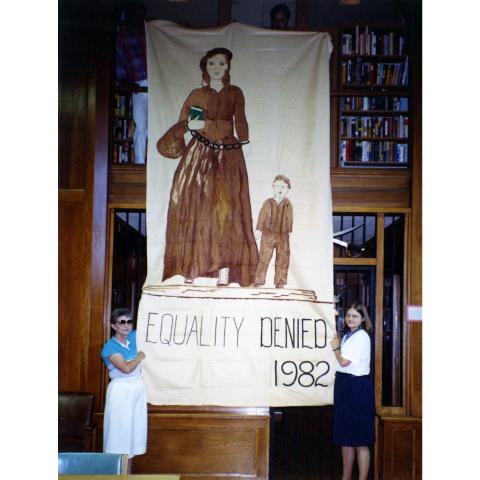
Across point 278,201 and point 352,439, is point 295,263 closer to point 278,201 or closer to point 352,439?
point 278,201

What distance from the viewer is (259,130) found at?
442 cm

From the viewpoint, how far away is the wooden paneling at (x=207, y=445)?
4.34 m

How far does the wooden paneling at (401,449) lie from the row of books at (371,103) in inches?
107

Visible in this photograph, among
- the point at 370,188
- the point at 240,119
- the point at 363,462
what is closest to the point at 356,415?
the point at 363,462

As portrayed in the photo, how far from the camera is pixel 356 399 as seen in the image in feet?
13.5

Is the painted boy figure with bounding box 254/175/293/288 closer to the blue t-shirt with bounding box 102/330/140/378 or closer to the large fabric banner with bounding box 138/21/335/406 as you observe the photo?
the large fabric banner with bounding box 138/21/335/406

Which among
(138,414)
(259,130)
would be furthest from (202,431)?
(259,130)

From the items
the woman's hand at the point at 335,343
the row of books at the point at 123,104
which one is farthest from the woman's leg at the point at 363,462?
the row of books at the point at 123,104

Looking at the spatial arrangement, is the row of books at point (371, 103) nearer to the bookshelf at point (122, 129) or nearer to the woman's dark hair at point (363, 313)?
the woman's dark hair at point (363, 313)

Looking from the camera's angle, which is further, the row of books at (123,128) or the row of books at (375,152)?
the row of books at (123,128)

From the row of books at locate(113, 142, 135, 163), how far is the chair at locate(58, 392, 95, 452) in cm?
210

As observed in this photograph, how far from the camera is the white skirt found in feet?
12.7

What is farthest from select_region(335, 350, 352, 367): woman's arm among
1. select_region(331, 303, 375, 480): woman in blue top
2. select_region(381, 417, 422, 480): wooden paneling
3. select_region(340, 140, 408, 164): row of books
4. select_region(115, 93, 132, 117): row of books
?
select_region(115, 93, 132, 117): row of books

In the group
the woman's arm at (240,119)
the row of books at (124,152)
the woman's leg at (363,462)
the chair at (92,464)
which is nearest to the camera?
the chair at (92,464)
